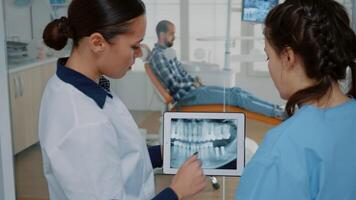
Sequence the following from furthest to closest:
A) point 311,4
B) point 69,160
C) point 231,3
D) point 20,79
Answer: point 20,79 < point 231,3 < point 69,160 < point 311,4

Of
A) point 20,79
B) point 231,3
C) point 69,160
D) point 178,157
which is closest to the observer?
point 69,160

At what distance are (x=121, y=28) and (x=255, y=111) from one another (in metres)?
1.68

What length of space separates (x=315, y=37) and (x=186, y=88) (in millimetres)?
1862

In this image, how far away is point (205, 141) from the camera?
4.42ft

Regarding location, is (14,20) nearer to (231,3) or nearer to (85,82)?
(231,3)

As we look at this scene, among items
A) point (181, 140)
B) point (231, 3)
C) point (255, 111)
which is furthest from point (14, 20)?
point (181, 140)

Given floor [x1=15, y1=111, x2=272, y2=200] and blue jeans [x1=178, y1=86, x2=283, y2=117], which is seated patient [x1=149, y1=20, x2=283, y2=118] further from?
floor [x1=15, y1=111, x2=272, y2=200]

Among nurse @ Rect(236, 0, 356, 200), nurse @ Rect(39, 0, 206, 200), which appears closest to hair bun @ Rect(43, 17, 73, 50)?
nurse @ Rect(39, 0, 206, 200)

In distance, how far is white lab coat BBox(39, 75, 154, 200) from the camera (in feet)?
3.16

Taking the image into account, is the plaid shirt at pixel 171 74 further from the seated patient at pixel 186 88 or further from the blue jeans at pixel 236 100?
the blue jeans at pixel 236 100

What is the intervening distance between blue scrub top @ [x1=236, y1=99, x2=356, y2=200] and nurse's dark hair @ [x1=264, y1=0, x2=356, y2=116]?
0.06m

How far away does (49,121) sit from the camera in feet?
3.29

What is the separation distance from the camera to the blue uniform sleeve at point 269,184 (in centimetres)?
80

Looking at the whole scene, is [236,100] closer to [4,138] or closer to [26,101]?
[26,101]
